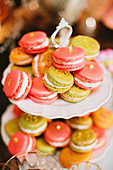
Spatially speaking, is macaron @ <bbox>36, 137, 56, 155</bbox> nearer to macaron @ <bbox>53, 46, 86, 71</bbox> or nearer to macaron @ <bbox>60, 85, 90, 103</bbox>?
macaron @ <bbox>60, 85, 90, 103</bbox>

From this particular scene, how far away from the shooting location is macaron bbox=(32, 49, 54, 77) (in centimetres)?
111

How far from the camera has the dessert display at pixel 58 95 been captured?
99 cm

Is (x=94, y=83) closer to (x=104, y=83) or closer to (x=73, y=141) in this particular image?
(x=104, y=83)

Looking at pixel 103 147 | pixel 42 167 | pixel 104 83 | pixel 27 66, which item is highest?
pixel 27 66

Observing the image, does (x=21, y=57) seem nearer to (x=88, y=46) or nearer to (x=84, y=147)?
(x=88, y=46)

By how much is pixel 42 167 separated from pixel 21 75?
0.42 metres

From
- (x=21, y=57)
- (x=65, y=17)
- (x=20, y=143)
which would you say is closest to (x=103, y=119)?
(x=20, y=143)

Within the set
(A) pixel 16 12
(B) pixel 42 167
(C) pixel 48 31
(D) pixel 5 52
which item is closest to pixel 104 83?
(B) pixel 42 167

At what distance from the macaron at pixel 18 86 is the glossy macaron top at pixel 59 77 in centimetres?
11

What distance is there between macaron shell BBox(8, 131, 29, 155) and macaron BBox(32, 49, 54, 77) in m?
0.38

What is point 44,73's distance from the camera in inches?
44.1

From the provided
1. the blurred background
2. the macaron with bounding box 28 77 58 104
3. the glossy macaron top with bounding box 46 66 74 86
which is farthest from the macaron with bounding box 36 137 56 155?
the blurred background

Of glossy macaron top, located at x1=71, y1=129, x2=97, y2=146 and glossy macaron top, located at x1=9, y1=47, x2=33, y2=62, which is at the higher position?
glossy macaron top, located at x1=9, y1=47, x2=33, y2=62

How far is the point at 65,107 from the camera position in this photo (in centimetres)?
102
